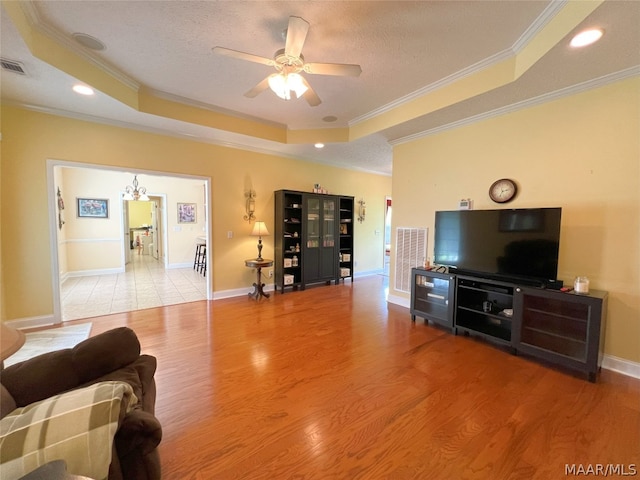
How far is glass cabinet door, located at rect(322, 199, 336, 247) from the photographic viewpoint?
584 cm

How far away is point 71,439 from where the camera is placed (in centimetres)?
86

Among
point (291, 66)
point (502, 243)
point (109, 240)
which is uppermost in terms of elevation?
point (291, 66)

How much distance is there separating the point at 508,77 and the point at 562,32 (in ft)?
2.11

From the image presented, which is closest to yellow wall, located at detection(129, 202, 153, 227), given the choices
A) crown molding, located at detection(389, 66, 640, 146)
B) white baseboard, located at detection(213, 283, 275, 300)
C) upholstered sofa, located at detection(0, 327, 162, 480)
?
white baseboard, located at detection(213, 283, 275, 300)

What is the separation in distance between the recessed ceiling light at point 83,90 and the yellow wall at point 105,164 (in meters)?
0.86

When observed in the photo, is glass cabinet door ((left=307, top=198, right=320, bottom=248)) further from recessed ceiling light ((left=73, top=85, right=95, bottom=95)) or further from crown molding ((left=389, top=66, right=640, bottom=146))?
recessed ceiling light ((left=73, top=85, right=95, bottom=95))

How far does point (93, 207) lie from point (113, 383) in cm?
750

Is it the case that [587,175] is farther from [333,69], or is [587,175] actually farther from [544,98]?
[333,69]

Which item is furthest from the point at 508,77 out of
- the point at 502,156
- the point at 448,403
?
the point at 448,403

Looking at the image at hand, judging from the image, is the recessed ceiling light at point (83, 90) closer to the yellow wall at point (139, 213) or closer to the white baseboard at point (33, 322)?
the white baseboard at point (33, 322)

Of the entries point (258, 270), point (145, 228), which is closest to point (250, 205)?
point (258, 270)

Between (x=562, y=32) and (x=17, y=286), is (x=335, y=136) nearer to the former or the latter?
(x=562, y=32)

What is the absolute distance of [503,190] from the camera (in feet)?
10.8

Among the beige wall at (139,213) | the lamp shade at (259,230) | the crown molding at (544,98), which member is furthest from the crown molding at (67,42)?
the beige wall at (139,213)
